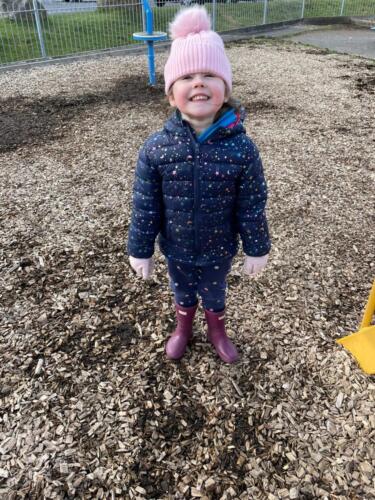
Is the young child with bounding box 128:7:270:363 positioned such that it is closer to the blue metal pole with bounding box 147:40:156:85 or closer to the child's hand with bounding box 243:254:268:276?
the child's hand with bounding box 243:254:268:276

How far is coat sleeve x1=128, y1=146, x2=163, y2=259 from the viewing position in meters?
1.88

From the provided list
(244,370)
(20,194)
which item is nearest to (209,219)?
(244,370)

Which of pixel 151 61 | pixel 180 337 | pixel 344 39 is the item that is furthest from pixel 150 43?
pixel 344 39

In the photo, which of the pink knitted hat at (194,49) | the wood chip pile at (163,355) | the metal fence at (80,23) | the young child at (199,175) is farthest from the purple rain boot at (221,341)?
the metal fence at (80,23)

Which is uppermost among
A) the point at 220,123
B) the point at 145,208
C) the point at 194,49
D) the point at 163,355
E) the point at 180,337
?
the point at 194,49

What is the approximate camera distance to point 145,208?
1956 millimetres

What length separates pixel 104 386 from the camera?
2.44 m

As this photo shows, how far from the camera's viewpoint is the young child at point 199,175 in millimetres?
1685

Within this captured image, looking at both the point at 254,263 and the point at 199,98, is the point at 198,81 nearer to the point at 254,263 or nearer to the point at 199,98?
the point at 199,98

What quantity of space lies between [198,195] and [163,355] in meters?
1.19

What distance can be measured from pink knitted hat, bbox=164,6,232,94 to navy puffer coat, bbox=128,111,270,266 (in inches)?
8.1

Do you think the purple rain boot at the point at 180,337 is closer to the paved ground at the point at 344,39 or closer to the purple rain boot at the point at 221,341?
the purple rain boot at the point at 221,341

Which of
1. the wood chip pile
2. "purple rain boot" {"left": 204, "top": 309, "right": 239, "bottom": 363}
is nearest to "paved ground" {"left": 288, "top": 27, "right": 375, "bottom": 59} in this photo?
the wood chip pile

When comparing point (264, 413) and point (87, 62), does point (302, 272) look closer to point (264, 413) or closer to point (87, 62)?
point (264, 413)
